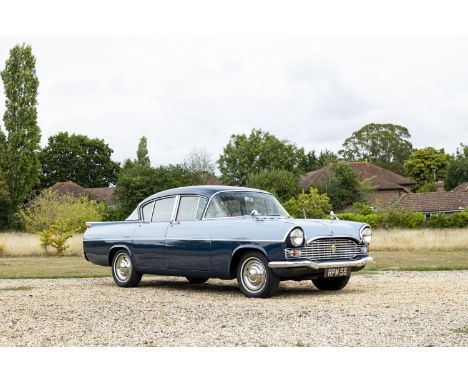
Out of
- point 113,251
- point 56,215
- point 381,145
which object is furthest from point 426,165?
point 113,251

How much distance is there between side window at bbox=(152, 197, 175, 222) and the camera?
1287 centimetres

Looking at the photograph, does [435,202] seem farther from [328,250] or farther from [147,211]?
[328,250]

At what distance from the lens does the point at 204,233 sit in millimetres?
11812

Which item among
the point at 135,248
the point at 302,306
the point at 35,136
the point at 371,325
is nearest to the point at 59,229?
the point at 135,248

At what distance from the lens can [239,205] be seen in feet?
39.7

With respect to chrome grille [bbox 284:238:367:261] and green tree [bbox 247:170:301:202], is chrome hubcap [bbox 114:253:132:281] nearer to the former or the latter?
chrome grille [bbox 284:238:367:261]

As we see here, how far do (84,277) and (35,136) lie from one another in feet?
134

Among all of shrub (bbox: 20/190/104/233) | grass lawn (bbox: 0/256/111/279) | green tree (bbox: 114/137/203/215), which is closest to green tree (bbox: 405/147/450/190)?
green tree (bbox: 114/137/203/215)

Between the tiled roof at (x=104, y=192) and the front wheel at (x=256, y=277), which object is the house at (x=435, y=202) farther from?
the front wheel at (x=256, y=277)

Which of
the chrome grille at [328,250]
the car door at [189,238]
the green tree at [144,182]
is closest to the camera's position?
the chrome grille at [328,250]

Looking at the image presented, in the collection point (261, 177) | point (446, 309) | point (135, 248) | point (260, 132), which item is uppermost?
point (260, 132)

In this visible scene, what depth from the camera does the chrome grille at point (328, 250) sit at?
10.8 meters

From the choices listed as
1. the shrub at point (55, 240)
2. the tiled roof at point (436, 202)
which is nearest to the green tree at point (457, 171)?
the tiled roof at point (436, 202)
